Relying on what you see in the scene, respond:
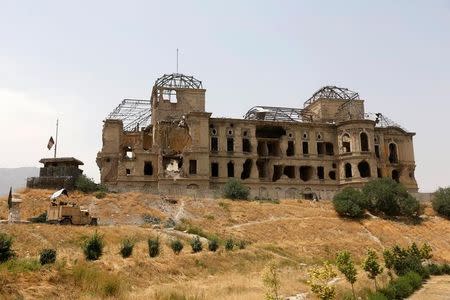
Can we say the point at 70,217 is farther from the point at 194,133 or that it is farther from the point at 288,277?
the point at 194,133

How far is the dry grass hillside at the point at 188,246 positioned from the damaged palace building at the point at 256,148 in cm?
907

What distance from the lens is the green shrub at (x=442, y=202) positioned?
6041cm

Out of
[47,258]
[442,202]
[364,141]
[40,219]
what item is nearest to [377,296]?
[47,258]

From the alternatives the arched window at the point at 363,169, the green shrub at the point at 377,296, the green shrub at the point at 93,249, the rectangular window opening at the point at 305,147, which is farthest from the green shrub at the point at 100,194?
the arched window at the point at 363,169

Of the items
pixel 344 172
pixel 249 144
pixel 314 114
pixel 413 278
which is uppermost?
pixel 314 114

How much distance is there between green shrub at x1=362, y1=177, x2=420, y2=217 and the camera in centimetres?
5838

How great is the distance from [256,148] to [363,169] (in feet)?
57.3

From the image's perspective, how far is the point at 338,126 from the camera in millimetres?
73188

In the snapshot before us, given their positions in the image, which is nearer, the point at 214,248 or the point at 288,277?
the point at 288,277

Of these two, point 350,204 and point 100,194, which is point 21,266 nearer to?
point 100,194

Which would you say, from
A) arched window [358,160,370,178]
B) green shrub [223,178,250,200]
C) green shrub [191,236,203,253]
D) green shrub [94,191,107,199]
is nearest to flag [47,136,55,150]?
green shrub [94,191,107,199]

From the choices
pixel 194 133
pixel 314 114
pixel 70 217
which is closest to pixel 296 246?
pixel 70 217

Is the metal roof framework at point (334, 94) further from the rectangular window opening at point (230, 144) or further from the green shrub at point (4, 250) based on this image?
the green shrub at point (4, 250)

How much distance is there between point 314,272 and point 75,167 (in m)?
44.9
